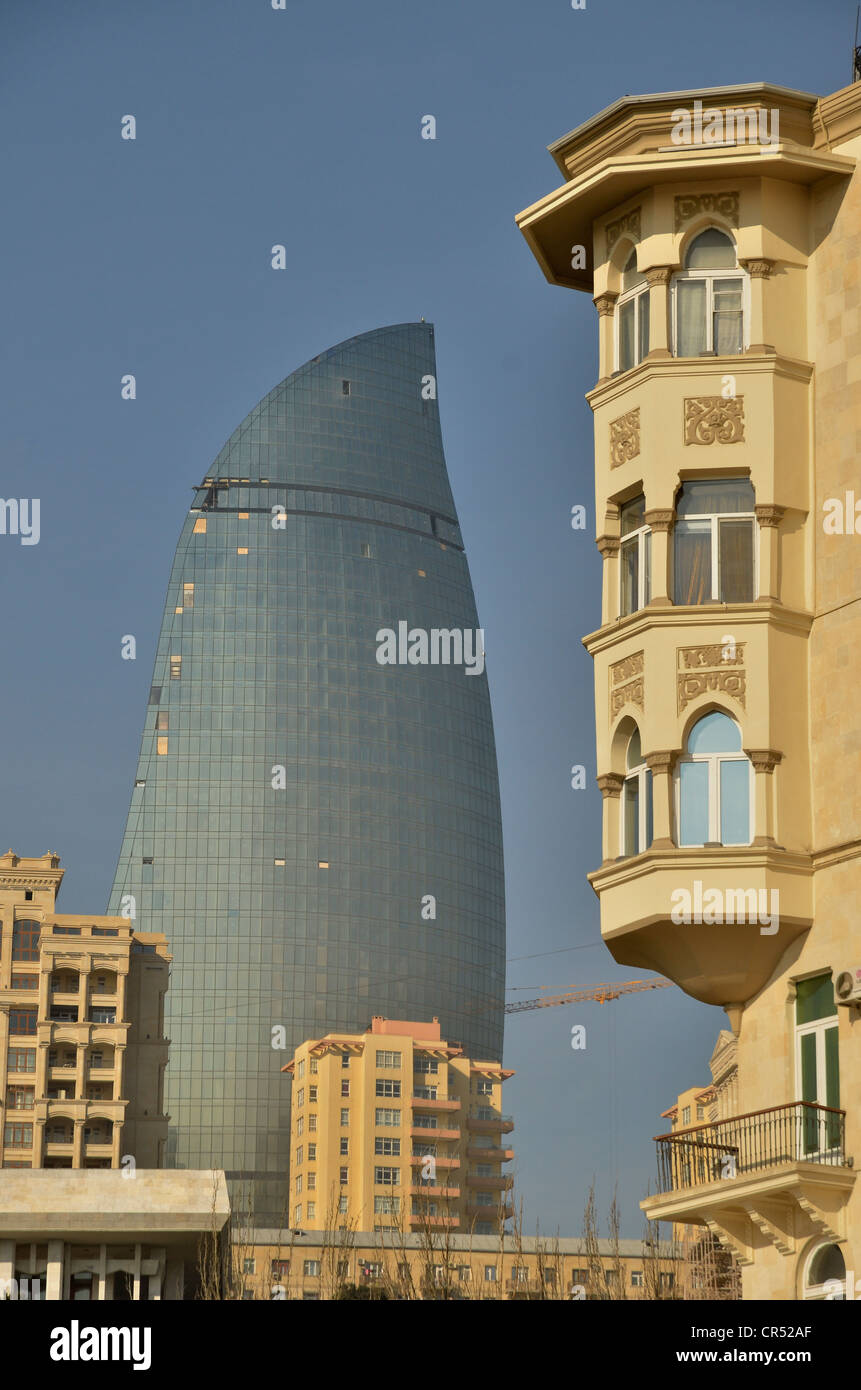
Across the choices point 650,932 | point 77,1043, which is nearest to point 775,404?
point 650,932

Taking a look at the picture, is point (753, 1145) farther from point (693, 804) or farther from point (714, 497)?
point (714, 497)

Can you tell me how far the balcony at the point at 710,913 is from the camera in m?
31.1

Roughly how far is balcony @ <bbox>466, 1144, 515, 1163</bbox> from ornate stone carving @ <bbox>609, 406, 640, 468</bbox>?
149068 mm

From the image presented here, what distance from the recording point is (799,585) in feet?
107

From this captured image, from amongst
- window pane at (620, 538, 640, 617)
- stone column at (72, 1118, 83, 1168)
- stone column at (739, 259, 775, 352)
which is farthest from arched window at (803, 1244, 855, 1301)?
stone column at (72, 1118, 83, 1168)

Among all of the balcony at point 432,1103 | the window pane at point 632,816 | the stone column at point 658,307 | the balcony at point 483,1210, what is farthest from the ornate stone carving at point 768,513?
the balcony at point 483,1210

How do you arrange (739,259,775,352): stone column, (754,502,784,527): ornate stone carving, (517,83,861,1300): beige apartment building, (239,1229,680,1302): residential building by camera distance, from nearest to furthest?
1. (517,83,861,1300): beige apartment building
2. (754,502,784,527): ornate stone carving
3. (739,259,775,352): stone column
4. (239,1229,680,1302): residential building

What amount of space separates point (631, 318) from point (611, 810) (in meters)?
8.21

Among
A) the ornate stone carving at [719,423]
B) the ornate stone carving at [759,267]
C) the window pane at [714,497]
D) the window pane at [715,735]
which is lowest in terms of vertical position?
the window pane at [715,735]

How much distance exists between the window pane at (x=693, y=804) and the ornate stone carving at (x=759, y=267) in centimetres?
793

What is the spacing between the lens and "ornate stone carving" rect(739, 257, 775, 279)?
33.0 meters

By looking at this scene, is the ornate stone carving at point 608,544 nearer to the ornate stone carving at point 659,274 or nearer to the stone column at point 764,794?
the ornate stone carving at point 659,274

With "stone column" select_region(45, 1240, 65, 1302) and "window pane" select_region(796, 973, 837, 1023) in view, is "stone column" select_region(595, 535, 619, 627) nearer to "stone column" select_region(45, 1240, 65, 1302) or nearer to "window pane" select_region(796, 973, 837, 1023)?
"window pane" select_region(796, 973, 837, 1023)
